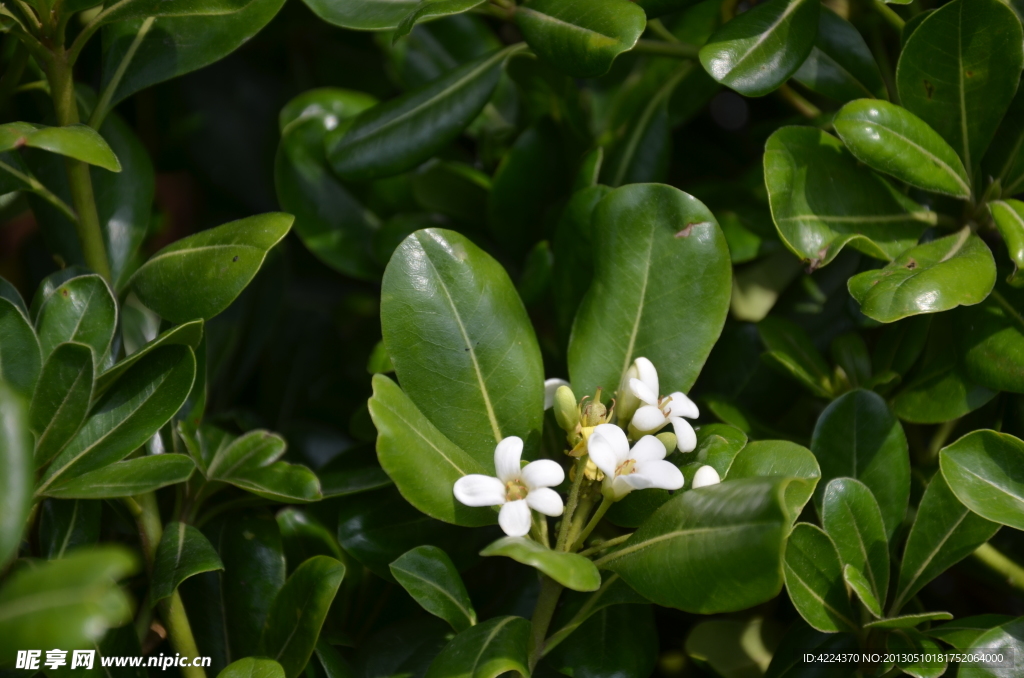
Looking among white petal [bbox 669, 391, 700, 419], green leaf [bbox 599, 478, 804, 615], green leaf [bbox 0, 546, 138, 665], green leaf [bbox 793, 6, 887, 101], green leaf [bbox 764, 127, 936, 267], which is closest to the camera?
green leaf [bbox 0, 546, 138, 665]

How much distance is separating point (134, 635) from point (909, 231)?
128cm

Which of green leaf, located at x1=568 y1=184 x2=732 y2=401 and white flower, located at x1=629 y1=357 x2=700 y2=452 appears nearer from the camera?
white flower, located at x1=629 y1=357 x2=700 y2=452

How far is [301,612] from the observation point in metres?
1.01

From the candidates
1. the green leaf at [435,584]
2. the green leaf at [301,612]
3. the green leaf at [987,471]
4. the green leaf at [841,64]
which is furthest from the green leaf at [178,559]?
the green leaf at [841,64]

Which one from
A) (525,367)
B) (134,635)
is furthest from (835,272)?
(134,635)

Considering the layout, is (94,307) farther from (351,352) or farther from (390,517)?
(351,352)

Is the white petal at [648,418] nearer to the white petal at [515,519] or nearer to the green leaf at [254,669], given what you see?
the white petal at [515,519]

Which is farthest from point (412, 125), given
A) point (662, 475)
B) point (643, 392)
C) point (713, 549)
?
point (713, 549)

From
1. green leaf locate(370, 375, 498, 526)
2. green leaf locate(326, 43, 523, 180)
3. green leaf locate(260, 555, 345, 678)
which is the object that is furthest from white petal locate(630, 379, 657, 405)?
green leaf locate(326, 43, 523, 180)

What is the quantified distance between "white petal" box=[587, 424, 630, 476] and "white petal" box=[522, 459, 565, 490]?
5 centimetres

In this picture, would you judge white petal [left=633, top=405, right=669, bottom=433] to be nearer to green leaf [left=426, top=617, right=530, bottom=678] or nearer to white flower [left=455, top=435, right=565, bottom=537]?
white flower [left=455, top=435, right=565, bottom=537]

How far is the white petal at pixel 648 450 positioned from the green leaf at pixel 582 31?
0.48 meters

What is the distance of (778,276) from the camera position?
4.56ft

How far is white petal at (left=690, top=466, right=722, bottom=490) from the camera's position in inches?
35.8
